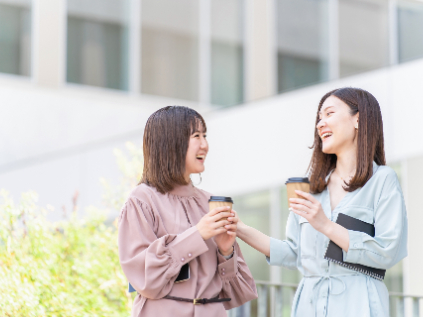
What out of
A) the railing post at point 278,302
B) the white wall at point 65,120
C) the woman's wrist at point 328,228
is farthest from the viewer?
the white wall at point 65,120

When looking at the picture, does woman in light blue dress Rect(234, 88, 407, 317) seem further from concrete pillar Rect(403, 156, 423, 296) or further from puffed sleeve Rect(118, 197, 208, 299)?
concrete pillar Rect(403, 156, 423, 296)

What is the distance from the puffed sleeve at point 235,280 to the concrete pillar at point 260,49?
7.03 metres

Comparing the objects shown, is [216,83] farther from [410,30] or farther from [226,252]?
[226,252]

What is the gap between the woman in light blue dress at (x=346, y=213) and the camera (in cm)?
224

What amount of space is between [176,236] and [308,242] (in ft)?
1.84

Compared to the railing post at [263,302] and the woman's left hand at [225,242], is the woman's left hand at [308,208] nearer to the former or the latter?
the woman's left hand at [225,242]

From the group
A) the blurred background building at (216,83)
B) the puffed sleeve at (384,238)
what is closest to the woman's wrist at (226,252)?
the puffed sleeve at (384,238)

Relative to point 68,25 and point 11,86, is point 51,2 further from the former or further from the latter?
point 11,86

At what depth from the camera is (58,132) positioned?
774 cm

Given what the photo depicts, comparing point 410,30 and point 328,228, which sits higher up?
point 410,30

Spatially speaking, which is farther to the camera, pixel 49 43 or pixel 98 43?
pixel 98 43

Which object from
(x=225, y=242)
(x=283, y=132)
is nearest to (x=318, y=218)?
(x=225, y=242)

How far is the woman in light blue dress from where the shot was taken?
2.24 metres

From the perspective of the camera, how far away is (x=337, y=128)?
242 centimetres
